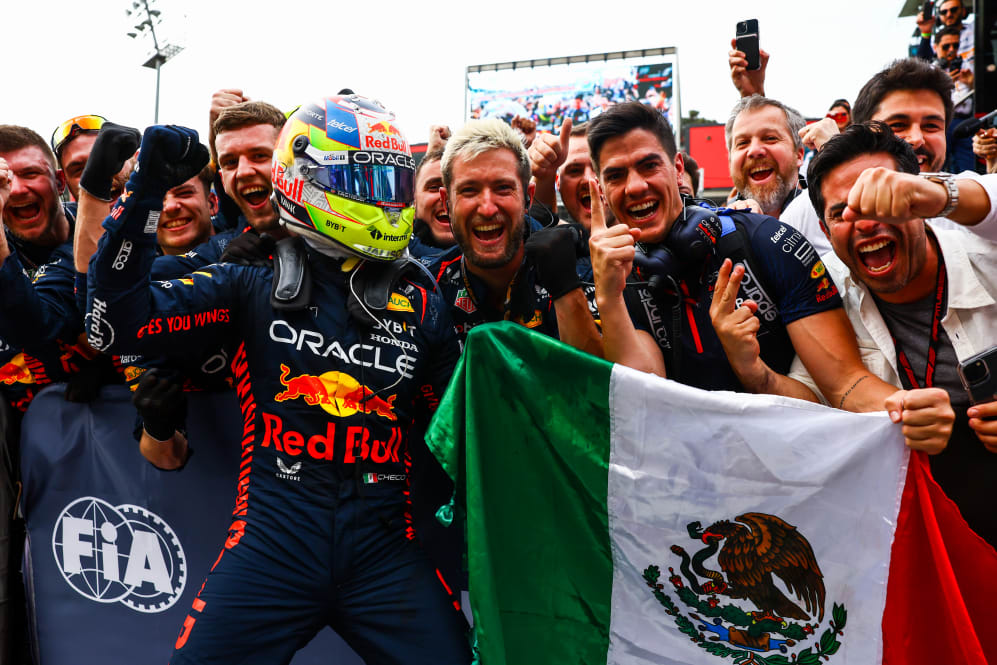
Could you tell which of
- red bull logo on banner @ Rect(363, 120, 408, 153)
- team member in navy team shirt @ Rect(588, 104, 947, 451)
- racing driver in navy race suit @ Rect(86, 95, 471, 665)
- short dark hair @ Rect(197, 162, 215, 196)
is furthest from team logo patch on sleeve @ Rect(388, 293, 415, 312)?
short dark hair @ Rect(197, 162, 215, 196)

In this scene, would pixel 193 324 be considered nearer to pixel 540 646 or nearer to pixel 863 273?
pixel 540 646

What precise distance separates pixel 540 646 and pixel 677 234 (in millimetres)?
1722

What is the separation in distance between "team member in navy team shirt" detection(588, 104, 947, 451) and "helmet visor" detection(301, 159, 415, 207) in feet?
2.65

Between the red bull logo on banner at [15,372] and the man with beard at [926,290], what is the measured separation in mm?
3784

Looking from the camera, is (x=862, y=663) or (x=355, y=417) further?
(x=355, y=417)

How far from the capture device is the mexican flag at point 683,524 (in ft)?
8.23

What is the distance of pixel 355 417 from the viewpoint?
2818 mm

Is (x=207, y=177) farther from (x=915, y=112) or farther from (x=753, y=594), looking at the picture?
(x=915, y=112)

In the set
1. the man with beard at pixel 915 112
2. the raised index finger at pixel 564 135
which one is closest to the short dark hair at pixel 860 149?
the man with beard at pixel 915 112

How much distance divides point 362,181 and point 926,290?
2210 millimetres

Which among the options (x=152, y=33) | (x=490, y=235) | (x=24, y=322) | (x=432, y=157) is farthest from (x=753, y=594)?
(x=152, y=33)

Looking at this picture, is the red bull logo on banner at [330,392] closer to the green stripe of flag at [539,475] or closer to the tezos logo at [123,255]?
the green stripe of flag at [539,475]

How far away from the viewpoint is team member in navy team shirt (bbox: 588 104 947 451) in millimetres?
2906

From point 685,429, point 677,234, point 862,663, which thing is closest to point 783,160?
point 677,234
